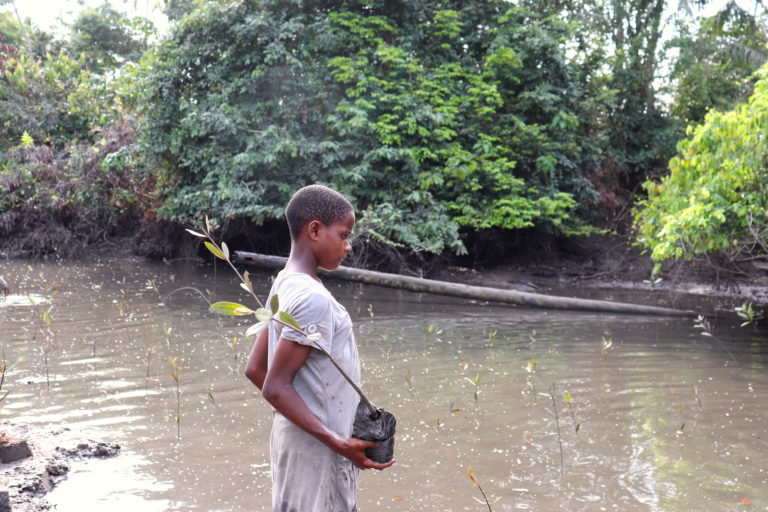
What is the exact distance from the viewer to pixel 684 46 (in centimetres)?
1914

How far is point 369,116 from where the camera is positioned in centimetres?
1488

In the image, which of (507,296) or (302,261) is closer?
(302,261)

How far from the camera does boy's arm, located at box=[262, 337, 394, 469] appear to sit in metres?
2.19

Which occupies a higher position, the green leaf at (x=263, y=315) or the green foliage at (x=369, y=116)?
the green foliage at (x=369, y=116)

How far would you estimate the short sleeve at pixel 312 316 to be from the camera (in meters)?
2.18

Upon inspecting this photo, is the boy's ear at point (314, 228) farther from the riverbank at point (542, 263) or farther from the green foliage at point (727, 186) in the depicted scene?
the riverbank at point (542, 263)

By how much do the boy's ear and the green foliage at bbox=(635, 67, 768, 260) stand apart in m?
7.61

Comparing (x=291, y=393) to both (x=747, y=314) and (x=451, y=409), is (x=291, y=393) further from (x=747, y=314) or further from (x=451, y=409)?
(x=747, y=314)

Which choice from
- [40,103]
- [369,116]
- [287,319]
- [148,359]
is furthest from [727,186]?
[40,103]

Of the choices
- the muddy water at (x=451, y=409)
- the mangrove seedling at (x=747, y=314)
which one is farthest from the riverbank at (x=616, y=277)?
the muddy water at (x=451, y=409)

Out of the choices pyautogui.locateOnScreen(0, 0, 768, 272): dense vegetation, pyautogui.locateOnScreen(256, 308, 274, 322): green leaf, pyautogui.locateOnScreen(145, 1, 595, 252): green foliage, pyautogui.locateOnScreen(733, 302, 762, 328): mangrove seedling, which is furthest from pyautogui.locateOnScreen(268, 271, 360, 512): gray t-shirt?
pyautogui.locateOnScreen(145, 1, 595, 252): green foliage

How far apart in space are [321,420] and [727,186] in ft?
27.3

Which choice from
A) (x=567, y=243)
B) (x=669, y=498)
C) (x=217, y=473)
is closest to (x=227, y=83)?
(x=567, y=243)

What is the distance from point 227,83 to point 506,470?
12218mm
